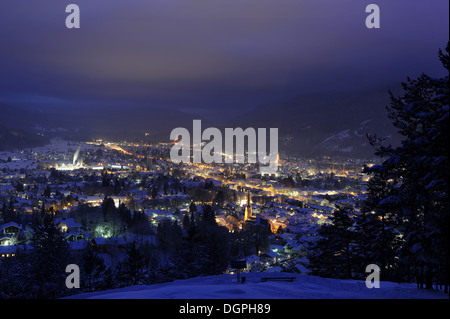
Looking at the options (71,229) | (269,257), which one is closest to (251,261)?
(269,257)

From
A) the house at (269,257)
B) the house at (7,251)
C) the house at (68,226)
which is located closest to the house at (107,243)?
the house at (68,226)

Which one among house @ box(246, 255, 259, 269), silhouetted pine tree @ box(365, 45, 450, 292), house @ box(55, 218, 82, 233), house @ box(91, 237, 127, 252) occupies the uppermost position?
silhouetted pine tree @ box(365, 45, 450, 292)

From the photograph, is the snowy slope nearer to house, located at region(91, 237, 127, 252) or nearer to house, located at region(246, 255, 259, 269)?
house, located at region(246, 255, 259, 269)

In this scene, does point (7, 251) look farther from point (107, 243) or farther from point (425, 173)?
point (425, 173)

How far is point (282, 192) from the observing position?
6388cm

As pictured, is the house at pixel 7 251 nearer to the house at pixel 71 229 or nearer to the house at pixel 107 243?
the house at pixel 71 229

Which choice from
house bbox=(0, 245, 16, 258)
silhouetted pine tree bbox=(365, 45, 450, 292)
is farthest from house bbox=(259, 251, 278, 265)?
house bbox=(0, 245, 16, 258)

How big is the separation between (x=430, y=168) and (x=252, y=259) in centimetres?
1679

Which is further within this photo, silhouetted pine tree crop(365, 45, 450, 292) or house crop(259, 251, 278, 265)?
house crop(259, 251, 278, 265)

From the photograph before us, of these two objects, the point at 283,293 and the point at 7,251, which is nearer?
the point at 283,293

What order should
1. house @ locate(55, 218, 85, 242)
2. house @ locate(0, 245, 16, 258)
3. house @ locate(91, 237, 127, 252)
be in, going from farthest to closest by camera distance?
house @ locate(55, 218, 85, 242)
house @ locate(91, 237, 127, 252)
house @ locate(0, 245, 16, 258)

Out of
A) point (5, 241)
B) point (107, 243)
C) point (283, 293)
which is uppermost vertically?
point (283, 293)
